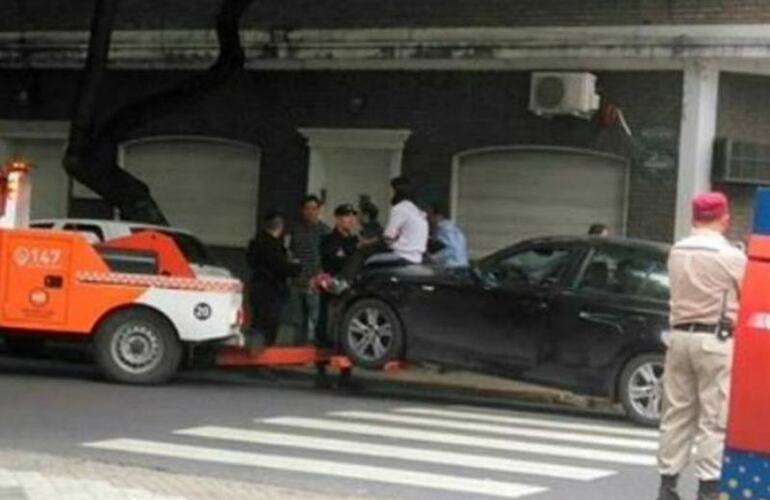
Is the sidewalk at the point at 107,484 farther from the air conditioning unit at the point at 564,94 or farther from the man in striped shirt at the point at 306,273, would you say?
the air conditioning unit at the point at 564,94

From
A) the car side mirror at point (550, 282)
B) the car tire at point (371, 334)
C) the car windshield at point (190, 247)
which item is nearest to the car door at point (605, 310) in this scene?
the car side mirror at point (550, 282)

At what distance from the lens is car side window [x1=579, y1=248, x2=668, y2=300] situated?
13984 millimetres

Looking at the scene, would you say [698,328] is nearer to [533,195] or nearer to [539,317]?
[539,317]

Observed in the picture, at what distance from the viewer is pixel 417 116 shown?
69.2 ft

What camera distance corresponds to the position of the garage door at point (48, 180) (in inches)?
955

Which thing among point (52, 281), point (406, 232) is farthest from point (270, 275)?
point (52, 281)

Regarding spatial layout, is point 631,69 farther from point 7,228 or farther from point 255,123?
point 7,228

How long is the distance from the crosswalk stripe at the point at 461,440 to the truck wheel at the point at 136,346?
95.0 inches

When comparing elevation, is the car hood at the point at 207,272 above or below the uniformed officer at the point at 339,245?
below

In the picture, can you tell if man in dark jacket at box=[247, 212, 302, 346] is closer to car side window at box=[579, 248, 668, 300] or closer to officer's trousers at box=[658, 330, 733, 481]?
car side window at box=[579, 248, 668, 300]

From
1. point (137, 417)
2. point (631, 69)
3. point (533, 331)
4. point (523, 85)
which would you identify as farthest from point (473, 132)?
point (137, 417)

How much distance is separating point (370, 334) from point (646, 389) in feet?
9.27

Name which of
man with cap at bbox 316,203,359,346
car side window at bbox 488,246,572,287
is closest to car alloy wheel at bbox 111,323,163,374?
man with cap at bbox 316,203,359,346

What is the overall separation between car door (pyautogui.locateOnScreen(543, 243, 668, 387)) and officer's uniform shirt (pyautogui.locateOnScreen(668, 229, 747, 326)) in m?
5.32
